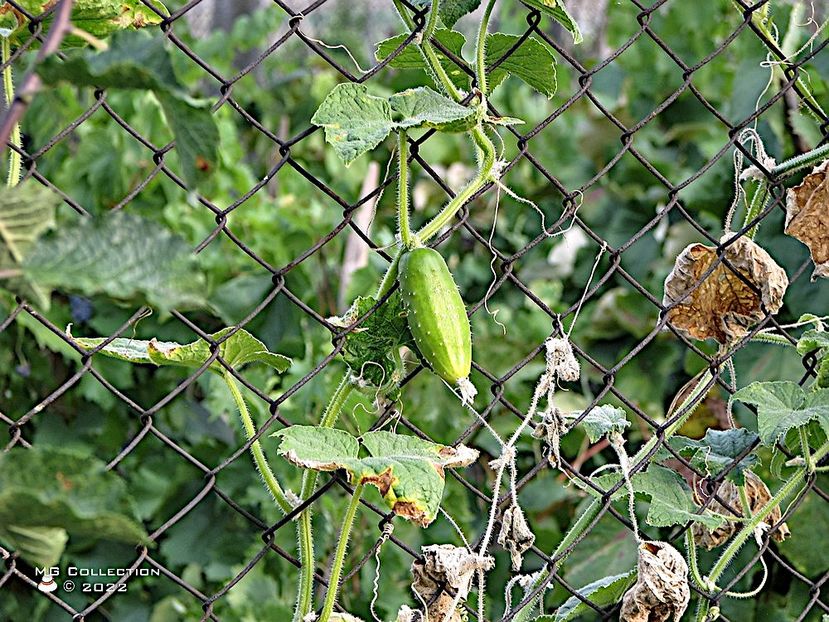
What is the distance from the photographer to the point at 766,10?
128cm

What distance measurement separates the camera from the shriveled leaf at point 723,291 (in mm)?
1216

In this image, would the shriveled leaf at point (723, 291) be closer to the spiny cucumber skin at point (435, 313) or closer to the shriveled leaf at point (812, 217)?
the shriveled leaf at point (812, 217)

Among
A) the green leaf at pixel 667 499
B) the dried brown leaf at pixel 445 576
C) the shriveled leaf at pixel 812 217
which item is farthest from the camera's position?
the shriveled leaf at pixel 812 217

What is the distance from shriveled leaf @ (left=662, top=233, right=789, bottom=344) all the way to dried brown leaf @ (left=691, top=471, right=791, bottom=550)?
173mm

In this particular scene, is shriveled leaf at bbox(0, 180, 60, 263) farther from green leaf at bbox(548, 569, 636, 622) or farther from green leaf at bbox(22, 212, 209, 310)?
green leaf at bbox(548, 569, 636, 622)

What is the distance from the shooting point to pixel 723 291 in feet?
4.08

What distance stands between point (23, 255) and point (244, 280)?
1359 millimetres

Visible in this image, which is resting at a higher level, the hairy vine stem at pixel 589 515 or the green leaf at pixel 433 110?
the green leaf at pixel 433 110

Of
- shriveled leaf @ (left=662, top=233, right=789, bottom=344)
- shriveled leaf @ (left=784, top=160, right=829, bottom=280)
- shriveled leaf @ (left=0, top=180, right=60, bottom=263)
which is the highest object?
shriveled leaf @ (left=0, top=180, right=60, bottom=263)

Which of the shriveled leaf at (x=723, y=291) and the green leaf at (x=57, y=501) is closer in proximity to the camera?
the green leaf at (x=57, y=501)

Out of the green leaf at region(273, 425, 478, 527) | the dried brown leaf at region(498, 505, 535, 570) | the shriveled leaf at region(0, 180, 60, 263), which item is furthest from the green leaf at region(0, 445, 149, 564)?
the dried brown leaf at region(498, 505, 535, 570)

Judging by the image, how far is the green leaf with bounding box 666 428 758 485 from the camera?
1.20 m

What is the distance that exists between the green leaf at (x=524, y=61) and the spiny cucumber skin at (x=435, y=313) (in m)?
0.24

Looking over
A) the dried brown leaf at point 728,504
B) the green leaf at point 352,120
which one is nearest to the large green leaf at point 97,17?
the green leaf at point 352,120
